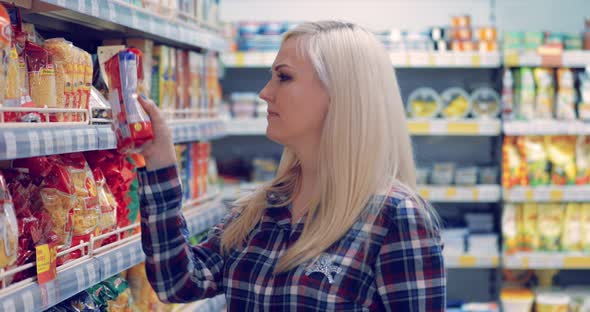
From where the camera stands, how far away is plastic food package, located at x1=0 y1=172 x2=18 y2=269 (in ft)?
4.91

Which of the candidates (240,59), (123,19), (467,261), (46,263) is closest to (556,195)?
(467,261)

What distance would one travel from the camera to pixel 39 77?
1.73 metres

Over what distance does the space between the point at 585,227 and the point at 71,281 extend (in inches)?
130

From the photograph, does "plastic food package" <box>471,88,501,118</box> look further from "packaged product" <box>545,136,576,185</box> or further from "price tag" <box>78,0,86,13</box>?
"price tag" <box>78,0,86,13</box>

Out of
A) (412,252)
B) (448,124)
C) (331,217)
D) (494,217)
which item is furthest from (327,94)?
(494,217)

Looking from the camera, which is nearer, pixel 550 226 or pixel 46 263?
pixel 46 263

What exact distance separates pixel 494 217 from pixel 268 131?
10.5ft

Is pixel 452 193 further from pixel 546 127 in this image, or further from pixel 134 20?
pixel 134 20

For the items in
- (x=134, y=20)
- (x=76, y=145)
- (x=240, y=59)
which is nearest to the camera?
(x=76, y=145)

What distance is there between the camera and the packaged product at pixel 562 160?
424 centimetres

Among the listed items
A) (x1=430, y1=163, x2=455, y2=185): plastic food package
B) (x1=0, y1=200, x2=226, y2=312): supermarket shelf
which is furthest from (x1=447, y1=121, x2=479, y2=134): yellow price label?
(x1=0, y1=200, x2=226, y2=312): supermarket shelf

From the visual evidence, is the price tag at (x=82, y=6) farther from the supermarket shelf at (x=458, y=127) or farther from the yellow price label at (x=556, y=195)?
the yellow price label at (x=556, y=195)

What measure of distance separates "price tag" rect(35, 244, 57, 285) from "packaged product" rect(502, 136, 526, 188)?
3096mm

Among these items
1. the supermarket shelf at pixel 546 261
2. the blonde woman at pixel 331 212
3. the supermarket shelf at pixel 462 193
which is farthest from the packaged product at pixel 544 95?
the blonde woman at pixel 331 212
